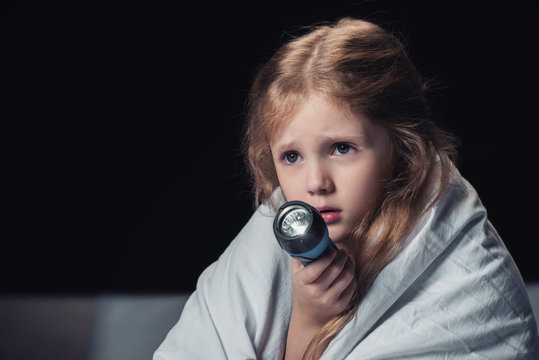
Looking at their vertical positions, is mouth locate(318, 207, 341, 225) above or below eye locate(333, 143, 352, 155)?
below

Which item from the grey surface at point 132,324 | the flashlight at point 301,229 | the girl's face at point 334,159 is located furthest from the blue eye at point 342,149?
the grey surface at point 132,324

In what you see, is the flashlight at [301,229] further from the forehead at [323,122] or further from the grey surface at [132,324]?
the grey surface at [132,324]

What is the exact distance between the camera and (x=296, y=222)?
1021 millimetres

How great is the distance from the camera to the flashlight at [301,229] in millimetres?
1009

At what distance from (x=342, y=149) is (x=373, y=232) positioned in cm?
16

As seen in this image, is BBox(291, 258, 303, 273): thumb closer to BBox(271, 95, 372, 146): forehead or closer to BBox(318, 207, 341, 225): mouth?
BBox(318, 207, 341, 225): mouth

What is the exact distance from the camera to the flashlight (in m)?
1.01

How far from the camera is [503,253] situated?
1206 mm

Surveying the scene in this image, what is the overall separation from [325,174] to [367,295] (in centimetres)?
22

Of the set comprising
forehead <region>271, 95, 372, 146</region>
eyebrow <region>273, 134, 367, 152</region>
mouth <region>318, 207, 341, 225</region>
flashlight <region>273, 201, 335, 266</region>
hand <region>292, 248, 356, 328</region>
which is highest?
forehead <region>271, 95, 372, 146</region>

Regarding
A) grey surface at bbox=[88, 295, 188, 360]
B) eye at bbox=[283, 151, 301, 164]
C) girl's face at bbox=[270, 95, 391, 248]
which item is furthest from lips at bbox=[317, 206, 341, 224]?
grey surface at bbox=[88, 295, 188, 360]

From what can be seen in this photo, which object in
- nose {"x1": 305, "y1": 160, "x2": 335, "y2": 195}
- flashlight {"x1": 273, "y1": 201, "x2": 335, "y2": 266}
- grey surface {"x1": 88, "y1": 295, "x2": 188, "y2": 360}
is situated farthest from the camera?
grey surface {"x1": 88, "y1": 295, "x2": 188, "y2": 360}

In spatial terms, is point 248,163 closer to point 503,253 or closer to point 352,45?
point 352,45

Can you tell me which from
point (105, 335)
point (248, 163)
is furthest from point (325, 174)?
point (105, 335)
